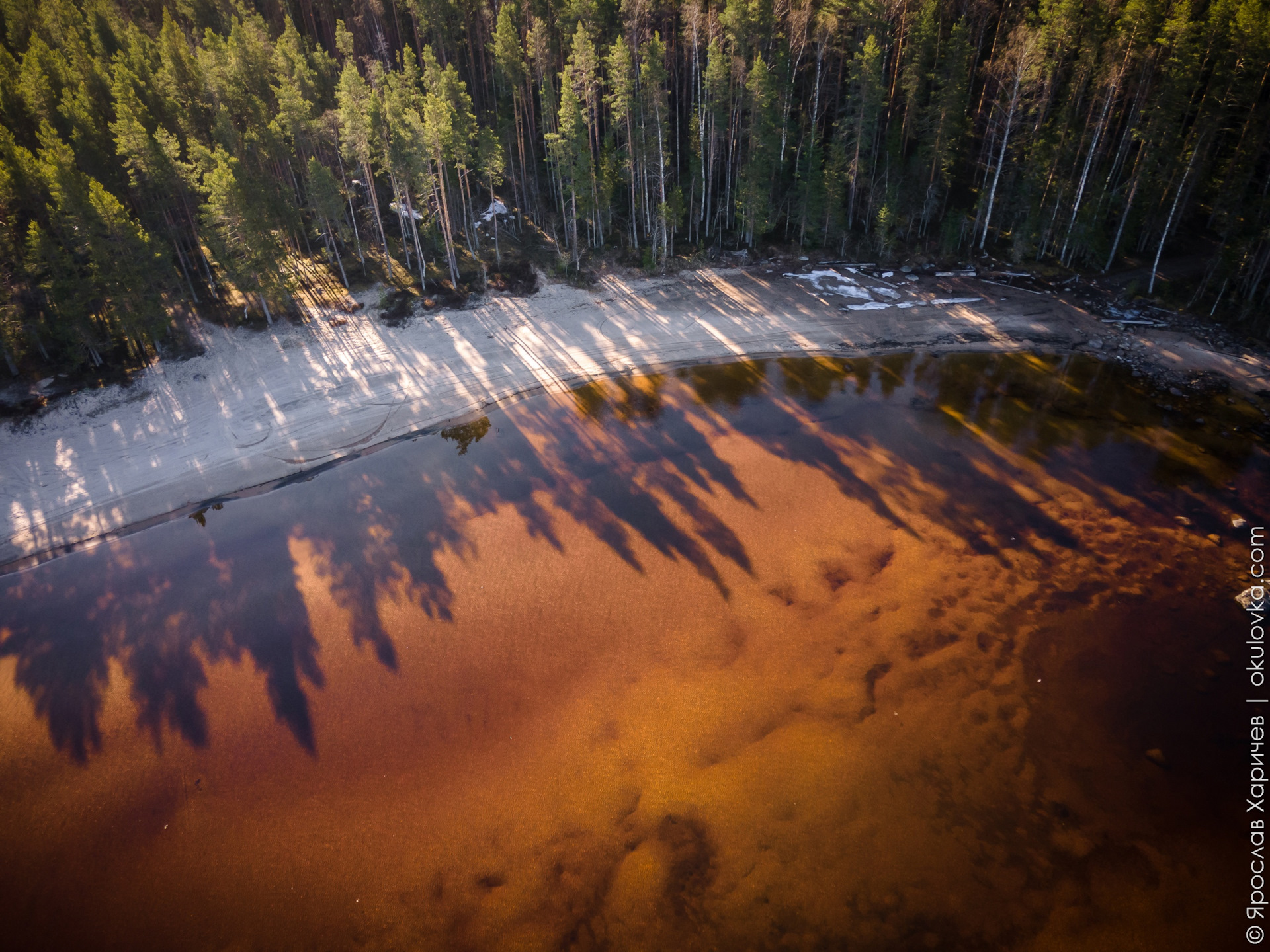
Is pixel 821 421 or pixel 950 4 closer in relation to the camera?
pixel 821 421

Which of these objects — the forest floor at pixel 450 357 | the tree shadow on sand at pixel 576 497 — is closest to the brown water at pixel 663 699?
the tree shadow on sand at pixel 576 497

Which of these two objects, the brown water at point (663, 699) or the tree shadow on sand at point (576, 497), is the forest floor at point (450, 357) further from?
the brown water at point (663, 699)

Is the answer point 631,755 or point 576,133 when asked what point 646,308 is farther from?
point 631,755

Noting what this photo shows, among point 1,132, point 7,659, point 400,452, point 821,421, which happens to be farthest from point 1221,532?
point 1,132

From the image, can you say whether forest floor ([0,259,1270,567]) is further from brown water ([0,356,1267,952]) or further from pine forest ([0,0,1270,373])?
pine forest ([0,0,1270,373])

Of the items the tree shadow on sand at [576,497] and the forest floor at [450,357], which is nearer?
the tree shadow on sand at [576,497]
